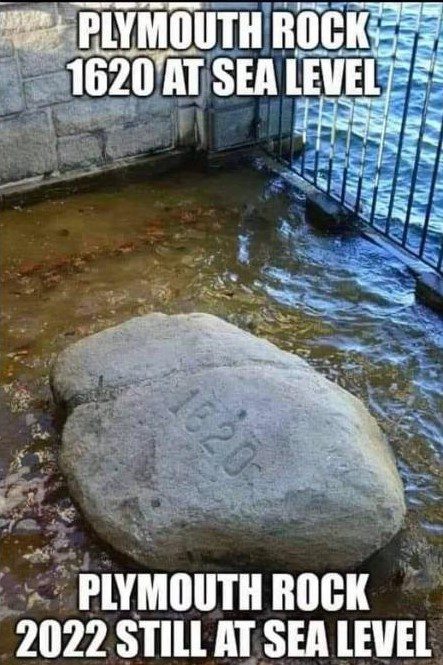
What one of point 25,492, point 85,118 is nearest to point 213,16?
point 85,118

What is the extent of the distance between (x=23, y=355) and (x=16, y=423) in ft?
1.75

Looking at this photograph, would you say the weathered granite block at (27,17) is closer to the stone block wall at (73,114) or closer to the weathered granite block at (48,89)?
the stone block wall at (73,114)

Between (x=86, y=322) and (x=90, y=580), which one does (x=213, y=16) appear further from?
(x=90, y=580)

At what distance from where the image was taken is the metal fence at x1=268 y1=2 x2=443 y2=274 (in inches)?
202

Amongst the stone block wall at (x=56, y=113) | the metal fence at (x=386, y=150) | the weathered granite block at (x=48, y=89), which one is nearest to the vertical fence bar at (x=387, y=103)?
the metal fence at (x=386, y=150)

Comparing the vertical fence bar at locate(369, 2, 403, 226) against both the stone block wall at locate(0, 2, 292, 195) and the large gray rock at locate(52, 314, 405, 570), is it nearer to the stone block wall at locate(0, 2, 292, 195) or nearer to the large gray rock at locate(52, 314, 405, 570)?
the stone block wall at locate(0, 2, 292, 195)

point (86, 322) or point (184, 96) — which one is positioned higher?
point (184, 96)

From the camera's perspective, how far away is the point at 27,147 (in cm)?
563

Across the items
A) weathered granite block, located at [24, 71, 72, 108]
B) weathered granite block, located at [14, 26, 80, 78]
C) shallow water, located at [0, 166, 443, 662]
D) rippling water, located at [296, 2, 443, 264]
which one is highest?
weathered granite block, located at [14, 26, 80, 78]

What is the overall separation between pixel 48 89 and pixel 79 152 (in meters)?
0.50

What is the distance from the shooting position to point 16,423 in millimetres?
3873

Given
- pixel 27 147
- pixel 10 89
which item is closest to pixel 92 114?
pixel 27 147

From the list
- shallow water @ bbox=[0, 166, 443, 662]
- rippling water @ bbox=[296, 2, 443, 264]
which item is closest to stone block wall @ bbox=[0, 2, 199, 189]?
shallow water @ bbox=[0, 166, 443, 662]

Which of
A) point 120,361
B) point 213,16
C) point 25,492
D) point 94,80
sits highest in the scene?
point 213,16
